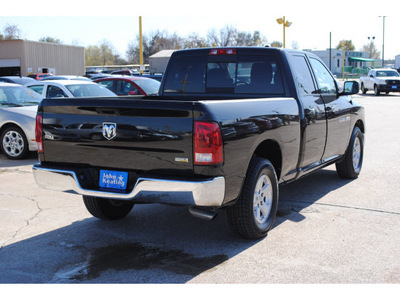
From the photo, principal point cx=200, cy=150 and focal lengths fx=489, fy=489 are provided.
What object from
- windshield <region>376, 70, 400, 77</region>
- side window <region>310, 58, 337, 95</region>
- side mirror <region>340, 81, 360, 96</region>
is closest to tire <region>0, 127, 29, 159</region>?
side window <region>310, 58, 337, 95</region>

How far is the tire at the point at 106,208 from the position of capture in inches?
221

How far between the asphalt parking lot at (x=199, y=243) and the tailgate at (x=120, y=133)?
87 centimetres

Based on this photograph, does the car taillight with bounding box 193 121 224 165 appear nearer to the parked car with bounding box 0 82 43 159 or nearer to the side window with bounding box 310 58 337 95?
the side window with bounding box 310 58 337 95

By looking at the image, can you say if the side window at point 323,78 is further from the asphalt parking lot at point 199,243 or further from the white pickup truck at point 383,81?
the white pickup truck at point 383,81

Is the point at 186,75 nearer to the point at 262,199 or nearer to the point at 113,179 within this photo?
the point at 262,199

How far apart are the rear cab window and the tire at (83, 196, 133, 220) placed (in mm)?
1773

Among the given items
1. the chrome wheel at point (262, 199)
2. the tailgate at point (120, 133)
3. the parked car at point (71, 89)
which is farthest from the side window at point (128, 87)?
the chrome wheel at point (262, 199)

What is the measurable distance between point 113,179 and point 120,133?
0.44 metres

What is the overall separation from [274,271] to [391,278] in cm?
95

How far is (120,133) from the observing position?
4.46 meters

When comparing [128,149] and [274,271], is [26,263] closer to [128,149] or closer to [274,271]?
[128,149]

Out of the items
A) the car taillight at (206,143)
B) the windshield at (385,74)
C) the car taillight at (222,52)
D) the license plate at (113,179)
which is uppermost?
the windshield at (385,74)

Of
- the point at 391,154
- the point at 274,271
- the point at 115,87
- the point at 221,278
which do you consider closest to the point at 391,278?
the point at 274,271

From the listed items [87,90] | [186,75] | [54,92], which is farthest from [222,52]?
[54,92]
